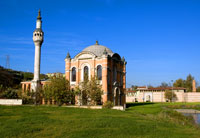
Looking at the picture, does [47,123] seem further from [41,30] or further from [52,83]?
[41,30]

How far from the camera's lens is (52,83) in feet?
117

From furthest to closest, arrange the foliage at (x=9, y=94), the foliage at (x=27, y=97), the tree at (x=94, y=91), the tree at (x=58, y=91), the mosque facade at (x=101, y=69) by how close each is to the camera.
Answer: the mosque facade at (x=101, y=69) → the foliage at (x=9, y=94) → the foliage at (x=27, y=97) → the tree at (x=94, y=91) → the tree at (x=58, y=91)

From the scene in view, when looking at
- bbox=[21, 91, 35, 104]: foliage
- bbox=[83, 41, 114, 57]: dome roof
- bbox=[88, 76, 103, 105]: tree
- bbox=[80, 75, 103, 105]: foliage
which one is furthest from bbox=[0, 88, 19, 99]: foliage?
bbox=[83, 41, 114, 57]: dome roof

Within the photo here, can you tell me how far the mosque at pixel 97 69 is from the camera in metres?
40.8

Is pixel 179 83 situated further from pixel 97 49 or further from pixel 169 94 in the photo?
pixel 97 49

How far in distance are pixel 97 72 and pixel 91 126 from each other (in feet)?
88.7

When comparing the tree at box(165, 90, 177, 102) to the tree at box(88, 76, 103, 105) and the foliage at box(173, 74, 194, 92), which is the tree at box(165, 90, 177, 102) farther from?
the tree at box(88, 76, 103, 105)

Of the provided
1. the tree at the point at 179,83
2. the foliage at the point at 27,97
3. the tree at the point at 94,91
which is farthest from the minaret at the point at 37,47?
the tree at the point at 179,83

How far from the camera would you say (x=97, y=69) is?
138ft

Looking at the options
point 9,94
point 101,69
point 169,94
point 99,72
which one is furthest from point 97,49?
point 169,94

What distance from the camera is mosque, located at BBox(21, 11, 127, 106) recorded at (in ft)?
134

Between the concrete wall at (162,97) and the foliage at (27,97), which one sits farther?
the concrete wall at (162,97)

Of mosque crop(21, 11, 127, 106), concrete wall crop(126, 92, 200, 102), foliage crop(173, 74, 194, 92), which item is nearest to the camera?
mosque crop(21, 11, 127, 106)

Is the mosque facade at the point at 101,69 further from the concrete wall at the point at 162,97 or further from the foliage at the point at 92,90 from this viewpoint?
the concrete wall at the point at 162,97
